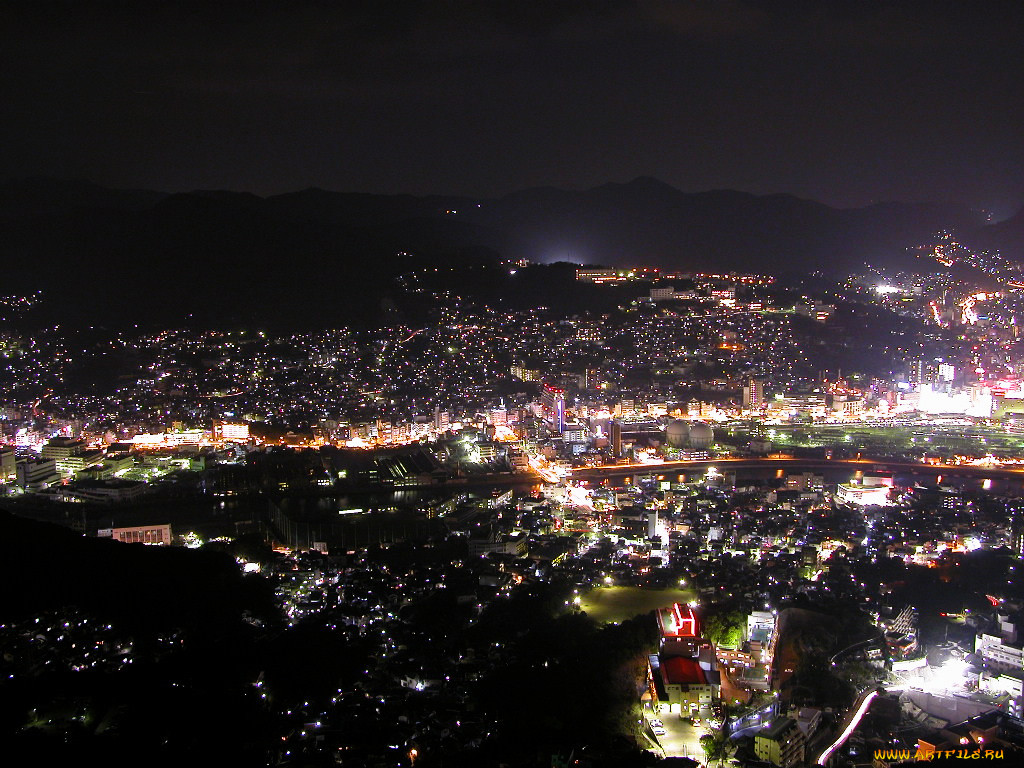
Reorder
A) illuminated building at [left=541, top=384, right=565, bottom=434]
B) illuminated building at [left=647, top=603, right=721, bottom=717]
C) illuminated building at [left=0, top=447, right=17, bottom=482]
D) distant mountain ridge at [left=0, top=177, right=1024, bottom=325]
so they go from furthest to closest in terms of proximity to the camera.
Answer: distant mountain ridge at [left=0, top=177, right=1024, bottom=325], illuminated building at [left=541, top=384, right=565, bottom=434], illuminated building at [left=0, top=447, right=17, bottom=482], illuminated building at [left=647, top=603, right=721, bottom=717]

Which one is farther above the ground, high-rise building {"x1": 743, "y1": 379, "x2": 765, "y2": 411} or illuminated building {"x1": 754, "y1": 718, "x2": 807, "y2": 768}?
high-rise building {"x1": 743, "y1": 379, "x2": 765, "y2": 411}

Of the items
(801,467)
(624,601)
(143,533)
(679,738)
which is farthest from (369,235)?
(679,738)

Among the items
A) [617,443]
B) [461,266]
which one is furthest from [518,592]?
[461,266]

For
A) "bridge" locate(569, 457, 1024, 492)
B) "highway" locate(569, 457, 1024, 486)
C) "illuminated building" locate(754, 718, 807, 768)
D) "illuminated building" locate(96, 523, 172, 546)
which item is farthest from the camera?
"highway" locate(569, 457, 1024, 486)

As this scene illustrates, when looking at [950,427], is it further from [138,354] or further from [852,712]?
[138,354]

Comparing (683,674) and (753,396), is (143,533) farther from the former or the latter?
(753,396)

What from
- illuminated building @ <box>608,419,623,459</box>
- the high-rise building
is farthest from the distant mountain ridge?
illuminated building @ <box>608,419,623,459</box>

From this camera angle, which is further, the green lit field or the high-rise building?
the high-rise building

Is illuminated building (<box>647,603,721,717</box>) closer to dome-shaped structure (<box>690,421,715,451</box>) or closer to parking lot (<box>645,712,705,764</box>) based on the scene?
parking lot (<box>645,712,705,764</box>)
